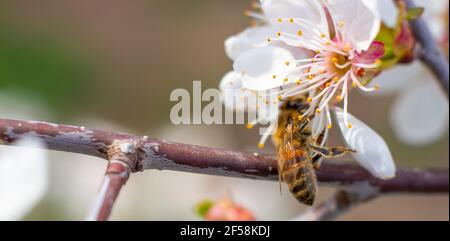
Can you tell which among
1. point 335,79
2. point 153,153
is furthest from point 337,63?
point 153,153

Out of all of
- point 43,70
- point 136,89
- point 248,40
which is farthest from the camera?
point 136,89

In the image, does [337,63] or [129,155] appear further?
[337,63]

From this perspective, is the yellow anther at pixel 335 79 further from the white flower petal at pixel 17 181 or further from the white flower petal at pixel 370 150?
the white flower petal at pixel 17 181

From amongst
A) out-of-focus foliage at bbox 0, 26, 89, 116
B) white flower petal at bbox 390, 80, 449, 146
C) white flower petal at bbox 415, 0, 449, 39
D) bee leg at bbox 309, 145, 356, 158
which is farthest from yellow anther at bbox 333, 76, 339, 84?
out-of-focus foliage at bbox 0, 26, 89, 116

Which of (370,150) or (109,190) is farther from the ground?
(370,150)

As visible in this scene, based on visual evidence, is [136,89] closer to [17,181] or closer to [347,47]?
[17,181]

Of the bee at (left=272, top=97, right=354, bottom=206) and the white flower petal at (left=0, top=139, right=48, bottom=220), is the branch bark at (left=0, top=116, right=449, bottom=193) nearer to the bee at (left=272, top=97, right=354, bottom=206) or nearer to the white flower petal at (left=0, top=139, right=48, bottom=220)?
the bee at (left=272, top=97, right=354, bottom=206)
